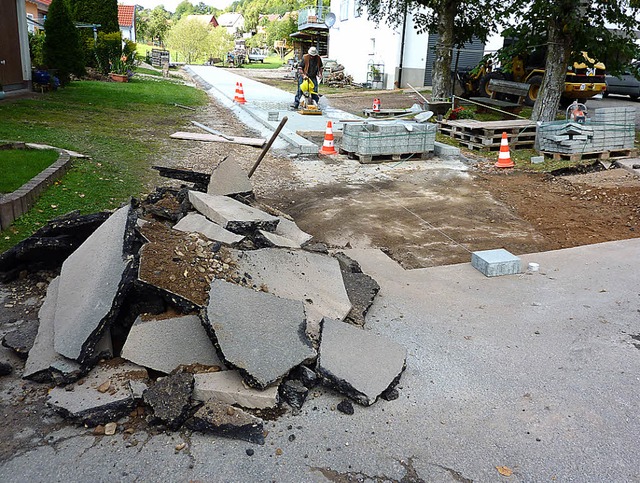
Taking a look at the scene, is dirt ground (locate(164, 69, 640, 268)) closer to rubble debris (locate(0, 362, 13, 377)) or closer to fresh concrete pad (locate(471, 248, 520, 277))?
fresh concrete pad (locate(471, 248, 520, 277))

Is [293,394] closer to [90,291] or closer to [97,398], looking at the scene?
[97,398]

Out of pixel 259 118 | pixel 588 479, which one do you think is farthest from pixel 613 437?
pixel 259 118

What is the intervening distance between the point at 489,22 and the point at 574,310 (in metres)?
15.0

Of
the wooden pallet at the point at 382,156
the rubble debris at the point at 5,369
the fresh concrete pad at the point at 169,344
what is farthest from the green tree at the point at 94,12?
the fresh concrete pad at the point at 169,344

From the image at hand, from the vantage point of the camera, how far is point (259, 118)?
14.9 m

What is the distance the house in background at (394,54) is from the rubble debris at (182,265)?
2246cm

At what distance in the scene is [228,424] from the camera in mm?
2939

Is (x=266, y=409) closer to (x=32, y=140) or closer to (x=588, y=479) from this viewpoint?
(x=588, y=479)

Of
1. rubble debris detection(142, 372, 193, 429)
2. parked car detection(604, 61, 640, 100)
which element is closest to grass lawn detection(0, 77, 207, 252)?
rubble debris detection(142, 372, 193, 429)

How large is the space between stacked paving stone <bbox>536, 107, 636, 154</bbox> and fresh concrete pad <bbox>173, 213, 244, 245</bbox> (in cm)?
810

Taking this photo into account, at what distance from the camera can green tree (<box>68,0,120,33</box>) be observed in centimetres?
2523

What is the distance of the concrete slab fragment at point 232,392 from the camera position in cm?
308

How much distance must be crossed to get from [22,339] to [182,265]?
1.12 meters

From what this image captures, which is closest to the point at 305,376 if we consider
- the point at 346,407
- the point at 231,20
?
the point at 346,407
